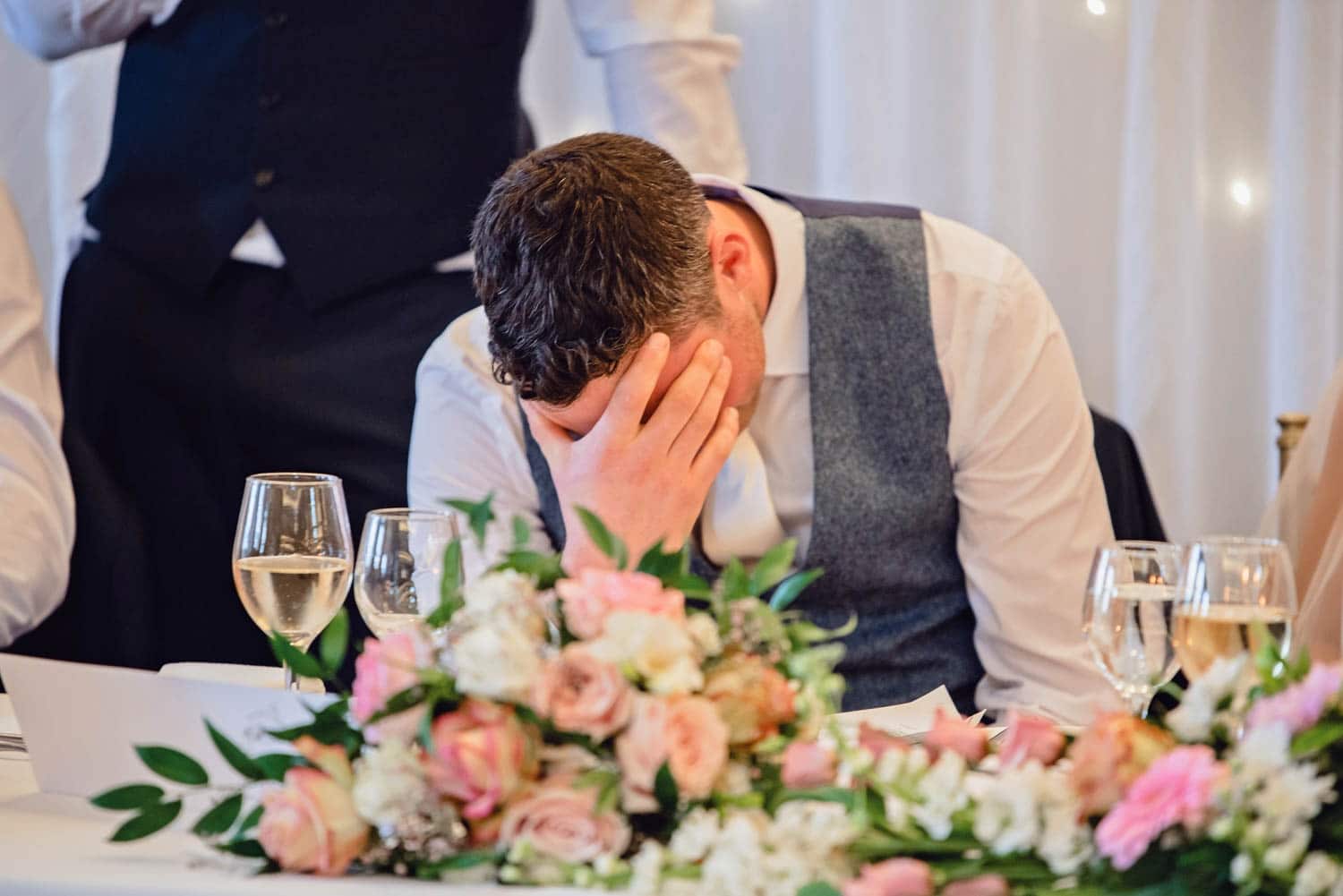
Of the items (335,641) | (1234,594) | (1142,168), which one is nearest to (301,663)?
(335,641)

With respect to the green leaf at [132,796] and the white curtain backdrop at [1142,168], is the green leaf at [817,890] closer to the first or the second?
the green leaf at [132,796]

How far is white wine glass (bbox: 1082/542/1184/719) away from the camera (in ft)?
3.25

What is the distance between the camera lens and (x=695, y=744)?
0.70 metres

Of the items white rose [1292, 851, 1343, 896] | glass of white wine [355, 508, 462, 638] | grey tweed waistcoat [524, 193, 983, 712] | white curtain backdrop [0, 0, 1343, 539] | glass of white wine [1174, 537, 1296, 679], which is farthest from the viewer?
white curtain backdrop [0, 0, 1343, 539]

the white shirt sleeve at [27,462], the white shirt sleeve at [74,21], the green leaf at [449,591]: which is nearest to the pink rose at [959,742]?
the green leaf at [449,591]

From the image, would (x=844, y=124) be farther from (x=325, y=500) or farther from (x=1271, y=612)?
(x=1271, y=612)

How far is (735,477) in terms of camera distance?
5.84 feet

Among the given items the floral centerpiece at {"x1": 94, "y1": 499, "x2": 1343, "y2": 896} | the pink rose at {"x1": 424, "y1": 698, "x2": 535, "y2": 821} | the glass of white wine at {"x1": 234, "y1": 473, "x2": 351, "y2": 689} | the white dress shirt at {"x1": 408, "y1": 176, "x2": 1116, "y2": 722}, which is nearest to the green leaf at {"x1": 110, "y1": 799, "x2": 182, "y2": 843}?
the floral centerpiece at {"x1": 94, "y1": 499, "x2": 1343, "y2": 896}

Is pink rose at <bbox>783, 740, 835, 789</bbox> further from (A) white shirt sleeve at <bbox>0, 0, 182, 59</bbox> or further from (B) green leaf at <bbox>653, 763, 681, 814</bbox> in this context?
(A) white shirt sleeve at <bbox>0, 0, 182, 59</bbox>

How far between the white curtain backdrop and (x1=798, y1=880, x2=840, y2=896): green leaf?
7.61ft

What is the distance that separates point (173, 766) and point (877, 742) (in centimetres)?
32

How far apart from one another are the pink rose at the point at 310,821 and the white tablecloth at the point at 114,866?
0.02m

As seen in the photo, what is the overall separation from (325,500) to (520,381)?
0.30 meters

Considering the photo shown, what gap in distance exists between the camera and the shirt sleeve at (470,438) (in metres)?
1.85
